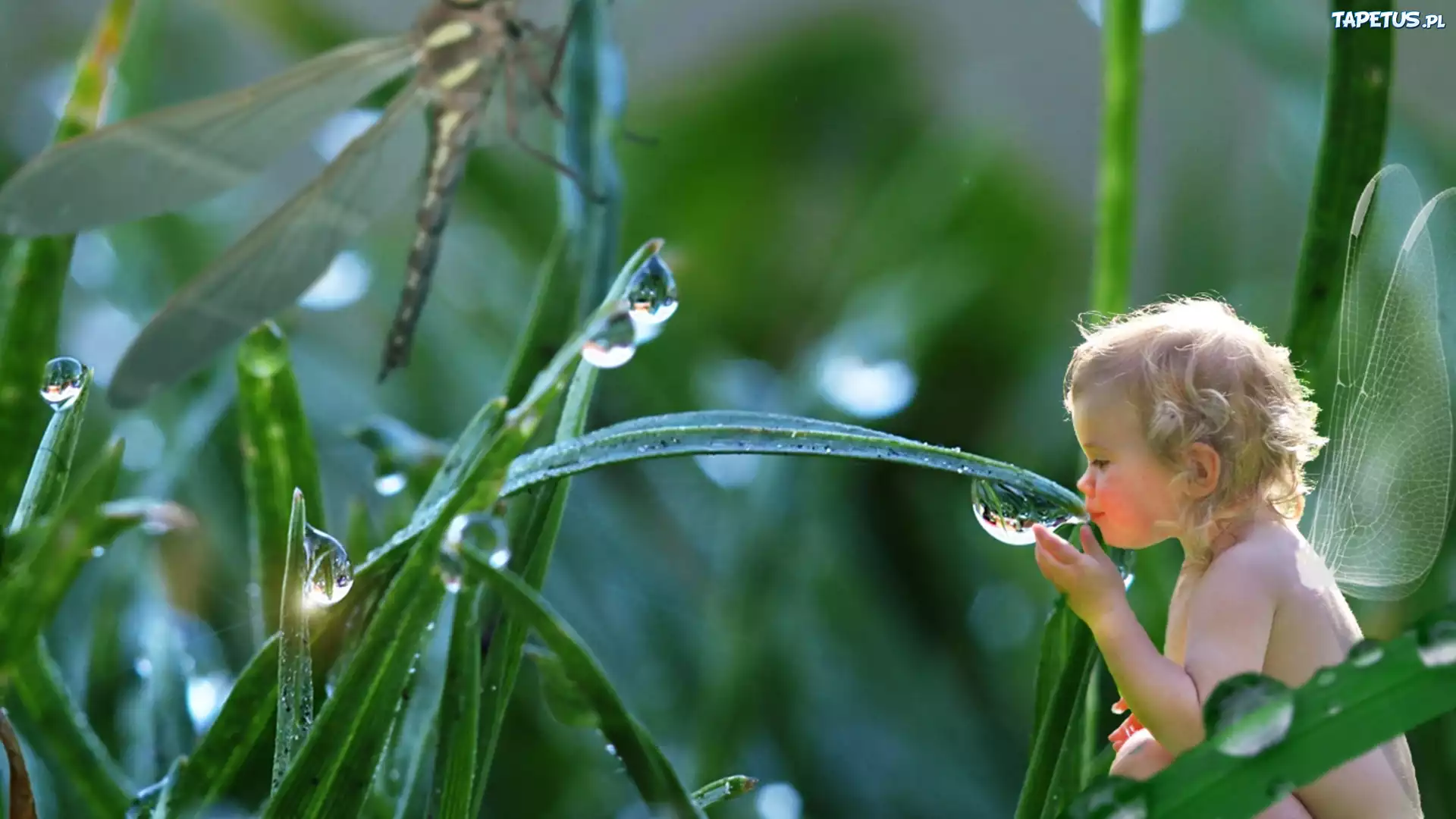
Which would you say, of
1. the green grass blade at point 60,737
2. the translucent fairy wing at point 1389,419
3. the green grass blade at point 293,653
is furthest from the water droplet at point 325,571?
the translucent fairy wing at point 1389,419

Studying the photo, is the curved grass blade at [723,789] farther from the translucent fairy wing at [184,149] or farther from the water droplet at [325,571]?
the translucent fairy wing at [184,149]

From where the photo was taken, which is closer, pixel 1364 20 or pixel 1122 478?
pixel 1122 478

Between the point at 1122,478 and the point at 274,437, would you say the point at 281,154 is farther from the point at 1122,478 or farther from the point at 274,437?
the point at 1122,478

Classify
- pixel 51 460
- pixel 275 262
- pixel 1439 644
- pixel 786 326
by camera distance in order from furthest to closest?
1. pixel 786 326
2. pixel 275 262
3. pixel 51 460
4. pixel 1439 644

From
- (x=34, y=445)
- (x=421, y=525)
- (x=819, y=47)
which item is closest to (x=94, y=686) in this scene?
(x=34, y=445)

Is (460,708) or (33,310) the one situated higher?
(33,310)

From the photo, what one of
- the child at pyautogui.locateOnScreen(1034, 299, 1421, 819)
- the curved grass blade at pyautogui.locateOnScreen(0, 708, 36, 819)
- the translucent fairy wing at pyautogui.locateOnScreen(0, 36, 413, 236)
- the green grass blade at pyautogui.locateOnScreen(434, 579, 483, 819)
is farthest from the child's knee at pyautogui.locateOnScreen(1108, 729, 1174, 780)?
the translucent fairy wing at pyautogui.locateOnScreen(0, 36, 413, 236)

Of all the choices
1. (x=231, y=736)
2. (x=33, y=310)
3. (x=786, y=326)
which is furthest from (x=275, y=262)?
(x=786, y=326)

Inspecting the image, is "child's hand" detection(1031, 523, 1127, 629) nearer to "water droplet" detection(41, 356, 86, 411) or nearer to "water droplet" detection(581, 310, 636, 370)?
"water droplet" detection(581, 310, 636, 370)
